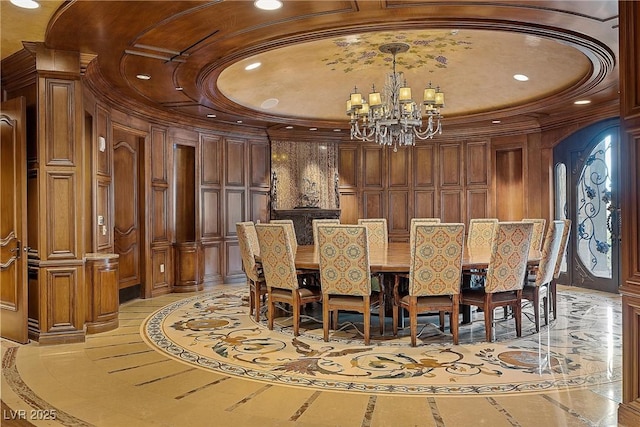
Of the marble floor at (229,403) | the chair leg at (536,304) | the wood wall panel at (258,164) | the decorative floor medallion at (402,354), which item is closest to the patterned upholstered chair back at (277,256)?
the decorative floor medallion at (402,354)

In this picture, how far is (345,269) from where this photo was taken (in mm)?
4246

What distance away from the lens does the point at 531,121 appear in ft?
26.2

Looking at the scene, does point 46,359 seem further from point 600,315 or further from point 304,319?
point 600,315

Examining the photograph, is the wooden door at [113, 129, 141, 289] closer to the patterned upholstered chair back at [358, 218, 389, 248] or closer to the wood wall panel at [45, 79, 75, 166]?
the wood wall panel at [45, 79, 75, 166]

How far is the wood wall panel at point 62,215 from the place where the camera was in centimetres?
443

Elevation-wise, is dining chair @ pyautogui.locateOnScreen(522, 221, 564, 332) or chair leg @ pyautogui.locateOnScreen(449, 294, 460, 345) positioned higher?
dining chair @ pyautogui.locateOnScreen(522, 221, 564, 332)

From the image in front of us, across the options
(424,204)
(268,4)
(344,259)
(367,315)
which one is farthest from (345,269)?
(424,204)

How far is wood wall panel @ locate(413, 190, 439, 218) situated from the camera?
9.12 meters

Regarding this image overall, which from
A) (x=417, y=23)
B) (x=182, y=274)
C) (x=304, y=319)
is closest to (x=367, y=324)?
(x=304, y=319)

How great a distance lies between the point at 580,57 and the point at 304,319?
3.99 metres

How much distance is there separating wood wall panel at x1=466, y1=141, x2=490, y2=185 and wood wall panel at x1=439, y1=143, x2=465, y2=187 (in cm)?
14

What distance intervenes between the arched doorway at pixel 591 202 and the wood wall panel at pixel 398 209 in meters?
2.55

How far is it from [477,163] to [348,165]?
2.30 metres

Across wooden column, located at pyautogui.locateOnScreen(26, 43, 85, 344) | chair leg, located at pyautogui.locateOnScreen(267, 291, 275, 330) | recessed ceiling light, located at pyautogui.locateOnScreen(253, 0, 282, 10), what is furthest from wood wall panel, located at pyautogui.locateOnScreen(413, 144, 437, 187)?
wooden column, located at pyautogui.locateOnScreen(26, 43, 85, 344)
